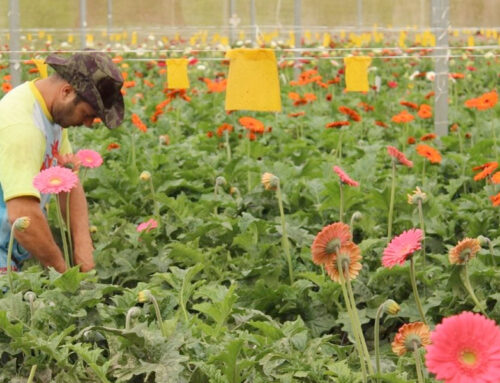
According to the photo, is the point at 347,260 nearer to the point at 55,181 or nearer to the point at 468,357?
the point at 468,357

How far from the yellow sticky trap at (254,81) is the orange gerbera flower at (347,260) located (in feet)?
5.65

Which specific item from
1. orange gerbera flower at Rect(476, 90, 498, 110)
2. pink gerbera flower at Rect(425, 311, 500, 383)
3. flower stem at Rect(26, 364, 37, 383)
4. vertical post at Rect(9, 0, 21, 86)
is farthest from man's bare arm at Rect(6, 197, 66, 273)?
vertical post at Rect(9, 0, 21, 86)

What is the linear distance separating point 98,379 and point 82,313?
0.71ft

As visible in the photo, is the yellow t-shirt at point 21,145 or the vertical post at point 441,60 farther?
the vertical post at point 441,60

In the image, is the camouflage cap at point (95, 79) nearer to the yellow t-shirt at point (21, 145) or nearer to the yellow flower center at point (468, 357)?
the yellow t-shirt at point (21, 145)

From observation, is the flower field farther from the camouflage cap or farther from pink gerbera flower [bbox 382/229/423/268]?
the camouflage cap

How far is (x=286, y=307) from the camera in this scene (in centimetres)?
291

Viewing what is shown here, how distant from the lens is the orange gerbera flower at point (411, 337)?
1.92m

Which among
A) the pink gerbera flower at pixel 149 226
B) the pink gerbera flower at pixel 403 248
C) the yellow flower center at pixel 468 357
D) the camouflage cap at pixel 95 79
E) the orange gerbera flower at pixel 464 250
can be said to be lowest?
the pink gerbera flower at pixel 149 226

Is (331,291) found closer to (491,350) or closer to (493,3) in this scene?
(491,350)

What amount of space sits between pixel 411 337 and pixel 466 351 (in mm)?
583

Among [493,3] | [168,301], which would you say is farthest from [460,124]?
[493,3]

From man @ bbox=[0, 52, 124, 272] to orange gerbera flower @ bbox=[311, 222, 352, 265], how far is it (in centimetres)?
122

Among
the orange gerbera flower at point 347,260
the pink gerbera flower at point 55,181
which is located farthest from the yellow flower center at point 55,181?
the orange gerbera flower at point 347,260
